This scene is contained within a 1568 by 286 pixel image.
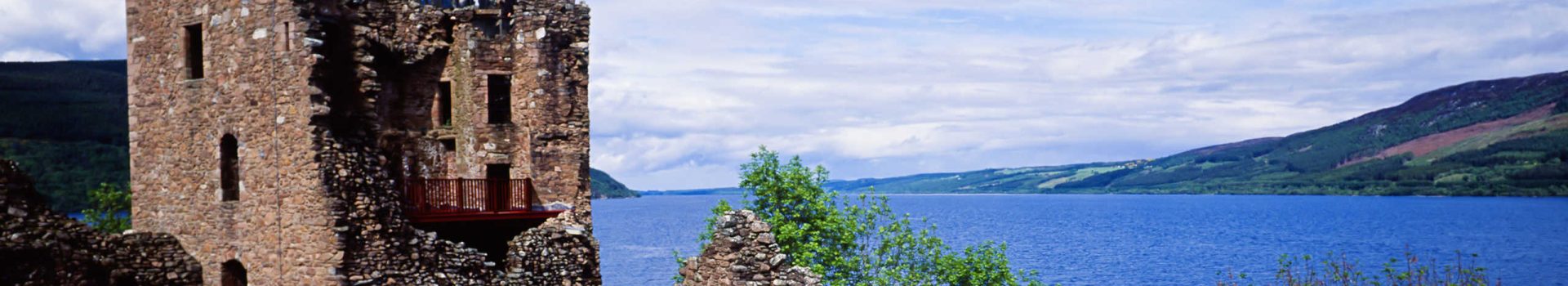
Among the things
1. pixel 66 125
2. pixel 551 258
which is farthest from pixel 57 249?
pixel 66 125

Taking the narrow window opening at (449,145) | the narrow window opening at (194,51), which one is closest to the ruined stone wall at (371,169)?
the narrow window opening at (449,145)

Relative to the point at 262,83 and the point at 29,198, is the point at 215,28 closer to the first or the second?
the point at 262,83

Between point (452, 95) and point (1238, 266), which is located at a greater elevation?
point (452, 95)

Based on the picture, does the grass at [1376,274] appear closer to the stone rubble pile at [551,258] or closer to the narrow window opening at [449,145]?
the stone rubble pile at [551,258]

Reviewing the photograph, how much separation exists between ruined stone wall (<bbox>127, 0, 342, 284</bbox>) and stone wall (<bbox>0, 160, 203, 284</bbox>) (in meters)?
1.08

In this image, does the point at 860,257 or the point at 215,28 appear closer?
the point at 215,28

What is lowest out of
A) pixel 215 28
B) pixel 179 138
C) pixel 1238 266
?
pixel 1238 266

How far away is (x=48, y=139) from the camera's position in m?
124

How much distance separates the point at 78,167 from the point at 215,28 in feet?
339

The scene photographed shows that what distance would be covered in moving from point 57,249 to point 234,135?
10.5ft

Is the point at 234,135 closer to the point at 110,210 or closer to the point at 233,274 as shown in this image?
the point at 233,274

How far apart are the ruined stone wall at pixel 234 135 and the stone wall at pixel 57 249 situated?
3.56ft

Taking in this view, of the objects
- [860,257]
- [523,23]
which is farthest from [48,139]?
[523,23]

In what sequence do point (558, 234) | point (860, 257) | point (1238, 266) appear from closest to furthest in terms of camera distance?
point (558, 234) → point (860, 257) → point (1238, 266)
